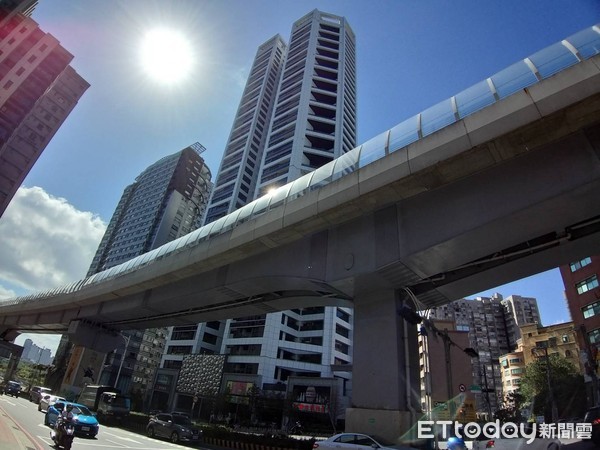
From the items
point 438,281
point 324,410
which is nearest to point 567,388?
point 324,410

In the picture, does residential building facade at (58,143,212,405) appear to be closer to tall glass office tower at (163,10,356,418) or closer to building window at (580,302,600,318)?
tall glass office tower at (163,10,356,418)

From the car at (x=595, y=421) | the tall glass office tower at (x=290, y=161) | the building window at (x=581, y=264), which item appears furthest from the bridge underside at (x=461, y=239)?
the tall glass office tower at (x=290, y=161)

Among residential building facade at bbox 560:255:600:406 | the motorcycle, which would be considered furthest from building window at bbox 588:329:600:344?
the motorcycle

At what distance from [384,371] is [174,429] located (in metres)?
14.3

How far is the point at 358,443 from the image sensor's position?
1088 centimetres

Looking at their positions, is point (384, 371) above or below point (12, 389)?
above

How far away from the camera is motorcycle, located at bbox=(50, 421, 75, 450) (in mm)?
11375

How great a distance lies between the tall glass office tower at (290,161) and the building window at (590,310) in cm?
3272

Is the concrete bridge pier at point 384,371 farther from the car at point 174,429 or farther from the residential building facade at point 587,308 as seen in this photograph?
the residential building facade at point 587,308

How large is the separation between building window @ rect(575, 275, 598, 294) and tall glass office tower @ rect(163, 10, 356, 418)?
33.7m

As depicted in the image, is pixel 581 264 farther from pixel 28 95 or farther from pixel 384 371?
pixel 28 95

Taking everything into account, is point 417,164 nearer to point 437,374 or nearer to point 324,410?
point 324,410

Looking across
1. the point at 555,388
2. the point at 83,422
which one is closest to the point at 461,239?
the point at 83,422

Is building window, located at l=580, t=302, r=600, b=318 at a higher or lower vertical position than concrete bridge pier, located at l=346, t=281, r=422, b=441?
higher
